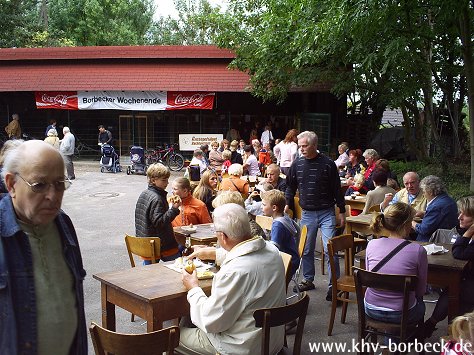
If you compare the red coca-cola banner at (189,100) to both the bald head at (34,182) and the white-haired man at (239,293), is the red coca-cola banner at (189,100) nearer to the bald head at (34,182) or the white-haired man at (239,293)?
the white-haired man at (239,293)

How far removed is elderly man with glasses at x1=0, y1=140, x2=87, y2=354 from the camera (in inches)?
84.1

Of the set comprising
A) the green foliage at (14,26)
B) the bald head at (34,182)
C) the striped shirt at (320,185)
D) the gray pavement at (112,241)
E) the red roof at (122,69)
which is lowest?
the gray pavement at (112,241)

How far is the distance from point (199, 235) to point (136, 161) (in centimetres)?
1416

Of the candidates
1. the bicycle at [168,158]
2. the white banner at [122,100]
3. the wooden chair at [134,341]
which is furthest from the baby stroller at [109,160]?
the wooden chair at [134,341]

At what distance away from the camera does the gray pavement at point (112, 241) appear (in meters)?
5.63

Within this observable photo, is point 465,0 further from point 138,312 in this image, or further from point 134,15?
point 134,15

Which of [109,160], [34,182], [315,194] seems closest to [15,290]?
[34,182]

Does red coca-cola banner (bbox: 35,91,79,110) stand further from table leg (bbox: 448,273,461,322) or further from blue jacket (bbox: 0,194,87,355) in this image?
blue jacket (bbox: 0,194,87,355)

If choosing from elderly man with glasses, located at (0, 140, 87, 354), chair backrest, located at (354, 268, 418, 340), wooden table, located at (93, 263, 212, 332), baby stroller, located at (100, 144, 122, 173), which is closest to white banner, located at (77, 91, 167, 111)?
baby stroller, located at (100, 144, 122, 173)

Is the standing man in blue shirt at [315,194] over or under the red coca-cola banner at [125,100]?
under

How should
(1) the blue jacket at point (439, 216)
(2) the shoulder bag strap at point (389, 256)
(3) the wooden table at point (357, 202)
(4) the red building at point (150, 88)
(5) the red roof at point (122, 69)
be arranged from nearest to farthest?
(2) the shoulder bag strap at point (389, 256) < (1) the blue jacket at point (439, 216) < (3) the wooden table at point (357, 202) < (5) the red roof at point (122, 69) < (4) the red building at point (150, 88)

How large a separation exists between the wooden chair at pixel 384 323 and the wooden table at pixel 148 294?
4.08ft

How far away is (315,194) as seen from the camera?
6730 mm

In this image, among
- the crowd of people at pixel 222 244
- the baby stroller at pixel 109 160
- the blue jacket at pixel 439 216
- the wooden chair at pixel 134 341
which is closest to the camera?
the crowd of people at pixel 222 244
